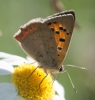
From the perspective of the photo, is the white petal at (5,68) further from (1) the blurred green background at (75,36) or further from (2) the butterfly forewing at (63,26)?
(1) the blurred green background at (75,36)

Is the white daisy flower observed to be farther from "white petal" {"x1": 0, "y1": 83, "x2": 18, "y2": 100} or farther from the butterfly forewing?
the butterfly forewing

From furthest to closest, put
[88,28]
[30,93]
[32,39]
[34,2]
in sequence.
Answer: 1. [88,28]
2. [34,2]
3. [32,39]
4. [30,93]

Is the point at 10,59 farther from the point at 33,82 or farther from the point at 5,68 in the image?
the point at 33,82

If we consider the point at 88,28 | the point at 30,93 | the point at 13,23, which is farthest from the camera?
the point at 88,28

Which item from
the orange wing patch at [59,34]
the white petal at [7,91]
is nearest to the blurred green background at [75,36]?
the orange wing patch at [59,34]

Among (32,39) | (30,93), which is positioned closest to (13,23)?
(32,39)

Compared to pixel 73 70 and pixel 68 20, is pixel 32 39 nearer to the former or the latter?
pixel 68 20

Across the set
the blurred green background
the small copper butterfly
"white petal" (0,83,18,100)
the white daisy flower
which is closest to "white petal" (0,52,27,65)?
the white daisy flower
